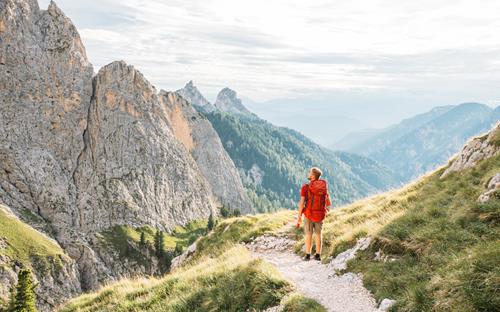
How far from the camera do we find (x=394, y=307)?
10.7 metres

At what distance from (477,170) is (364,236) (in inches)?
266

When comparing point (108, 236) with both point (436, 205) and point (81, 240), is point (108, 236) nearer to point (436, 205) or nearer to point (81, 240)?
point (81, 240)

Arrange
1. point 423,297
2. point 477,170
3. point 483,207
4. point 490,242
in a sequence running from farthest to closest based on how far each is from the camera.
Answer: point 477,170 < point 483,207 < point 490,242 < point 423,297

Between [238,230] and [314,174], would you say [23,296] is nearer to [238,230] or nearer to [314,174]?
[238,230]

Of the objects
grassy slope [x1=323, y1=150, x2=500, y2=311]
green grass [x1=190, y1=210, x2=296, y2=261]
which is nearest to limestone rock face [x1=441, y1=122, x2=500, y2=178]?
grassy slope [x1=323, y1=150, x2=500, y2=311]

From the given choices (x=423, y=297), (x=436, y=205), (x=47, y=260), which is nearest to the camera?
(x=423, y=297)

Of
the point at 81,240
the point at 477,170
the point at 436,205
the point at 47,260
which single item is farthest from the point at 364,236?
the point at 81,240

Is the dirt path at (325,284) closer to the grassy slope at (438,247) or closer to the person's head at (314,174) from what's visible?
the grassy slope at (438,247)

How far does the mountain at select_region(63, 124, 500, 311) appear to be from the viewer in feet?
32.5

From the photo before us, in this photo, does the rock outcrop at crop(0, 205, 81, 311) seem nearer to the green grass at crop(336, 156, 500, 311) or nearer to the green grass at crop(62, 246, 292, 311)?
the green grass at crop(62, 246, 292, 311)

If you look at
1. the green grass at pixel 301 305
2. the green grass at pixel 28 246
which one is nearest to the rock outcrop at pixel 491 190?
the green grass at pixel 301 305

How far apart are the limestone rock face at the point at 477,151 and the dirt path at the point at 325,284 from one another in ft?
34.0

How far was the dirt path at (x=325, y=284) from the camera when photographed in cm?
1229

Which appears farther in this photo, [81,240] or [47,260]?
[81,240]
